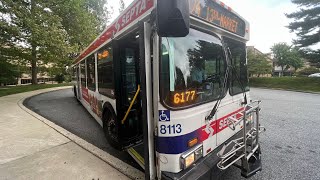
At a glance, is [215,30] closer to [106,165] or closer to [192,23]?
[192,23]

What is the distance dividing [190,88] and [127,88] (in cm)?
197

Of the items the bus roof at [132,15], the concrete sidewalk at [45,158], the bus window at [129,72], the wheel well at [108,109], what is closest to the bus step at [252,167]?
the concrete sidewalk at [45,158]

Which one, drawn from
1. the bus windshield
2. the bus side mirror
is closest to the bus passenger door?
the bus windshield

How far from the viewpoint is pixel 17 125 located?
21.3 feet

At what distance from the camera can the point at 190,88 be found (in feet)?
8.29

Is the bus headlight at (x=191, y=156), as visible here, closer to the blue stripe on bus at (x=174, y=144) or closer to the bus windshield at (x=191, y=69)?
the blue stripe on bus at (x=174, y=144)

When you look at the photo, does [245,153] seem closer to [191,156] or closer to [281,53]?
[191,156]

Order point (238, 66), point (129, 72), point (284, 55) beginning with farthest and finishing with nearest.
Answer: point (284, 55)
point (129, 72)
point (238, 66)

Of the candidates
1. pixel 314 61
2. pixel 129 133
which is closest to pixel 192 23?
pixel 129 133

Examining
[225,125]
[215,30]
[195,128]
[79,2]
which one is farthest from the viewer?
[79,2]

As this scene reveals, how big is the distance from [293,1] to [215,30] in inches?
1123

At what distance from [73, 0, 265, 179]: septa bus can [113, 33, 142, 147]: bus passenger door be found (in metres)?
0.44

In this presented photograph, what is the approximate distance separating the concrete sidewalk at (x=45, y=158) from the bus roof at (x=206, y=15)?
249 centimetres

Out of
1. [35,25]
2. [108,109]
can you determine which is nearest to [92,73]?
[108,109]
